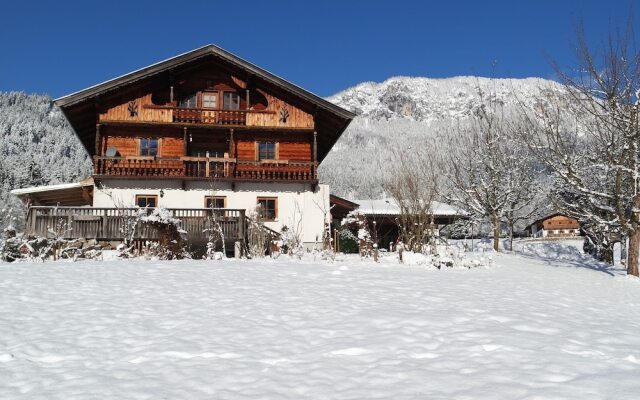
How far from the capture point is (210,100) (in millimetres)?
23859

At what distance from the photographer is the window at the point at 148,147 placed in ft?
74.7

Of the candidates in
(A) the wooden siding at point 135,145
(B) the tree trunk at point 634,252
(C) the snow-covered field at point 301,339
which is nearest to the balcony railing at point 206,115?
(A) the wooden siding at point 135,145

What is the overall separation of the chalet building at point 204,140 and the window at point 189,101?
49 mm

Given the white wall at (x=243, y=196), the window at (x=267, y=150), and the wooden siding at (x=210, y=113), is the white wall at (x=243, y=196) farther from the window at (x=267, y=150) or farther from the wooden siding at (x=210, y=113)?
the wooden siding at (x=210, y=113)

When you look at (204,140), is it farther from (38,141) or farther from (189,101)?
(38,141)

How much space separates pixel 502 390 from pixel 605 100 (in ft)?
48.4

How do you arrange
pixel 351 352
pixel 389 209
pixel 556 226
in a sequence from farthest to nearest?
pixel 556 226
pixel 389 209
pixel 351 352

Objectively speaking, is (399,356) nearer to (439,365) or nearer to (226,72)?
(439,365)

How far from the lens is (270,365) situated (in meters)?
4.83

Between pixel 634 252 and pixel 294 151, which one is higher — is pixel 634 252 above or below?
below

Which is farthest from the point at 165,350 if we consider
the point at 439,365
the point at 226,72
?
the point at 226,72

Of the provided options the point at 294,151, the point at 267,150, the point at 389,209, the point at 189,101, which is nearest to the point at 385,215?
the point at 389,209

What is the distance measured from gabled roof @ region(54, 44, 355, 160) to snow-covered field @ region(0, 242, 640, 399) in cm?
1372

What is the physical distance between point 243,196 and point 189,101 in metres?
5.65
